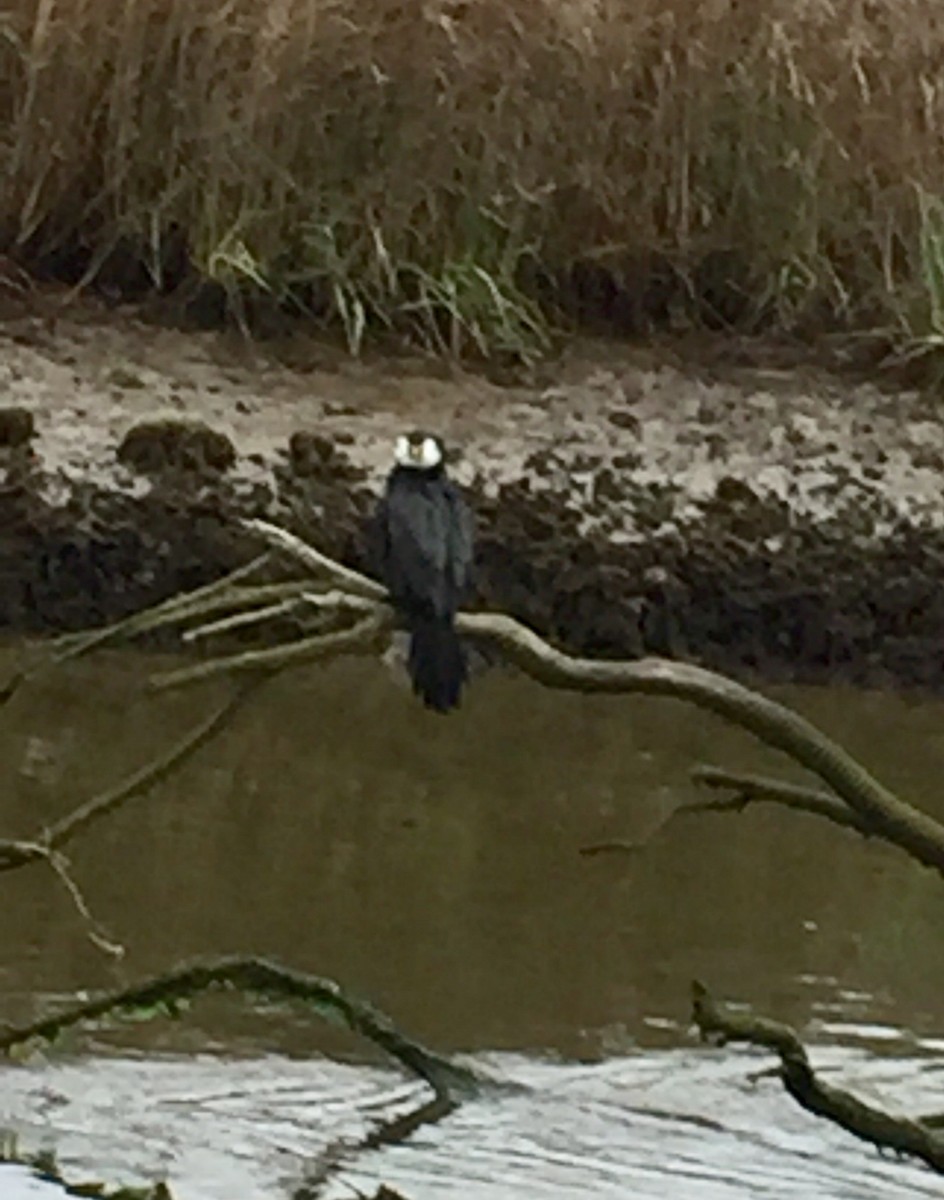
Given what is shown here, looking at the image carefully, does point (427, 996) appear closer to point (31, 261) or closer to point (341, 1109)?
point (341, 1109)

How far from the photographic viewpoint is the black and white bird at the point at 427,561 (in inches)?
67.3

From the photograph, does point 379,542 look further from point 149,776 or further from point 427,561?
point 149,776

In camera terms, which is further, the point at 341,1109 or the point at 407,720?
the point at 407,720

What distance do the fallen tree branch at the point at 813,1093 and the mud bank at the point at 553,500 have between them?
1.63m

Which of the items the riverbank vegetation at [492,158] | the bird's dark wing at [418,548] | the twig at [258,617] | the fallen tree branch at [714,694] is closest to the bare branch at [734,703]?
the fallen tree branch at [714,694]

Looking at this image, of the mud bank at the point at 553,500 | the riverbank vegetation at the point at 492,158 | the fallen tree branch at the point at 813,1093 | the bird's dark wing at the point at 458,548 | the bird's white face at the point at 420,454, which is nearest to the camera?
the fallen tree branch at the point at 813,1093

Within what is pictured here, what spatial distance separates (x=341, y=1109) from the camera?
1830 millimetres

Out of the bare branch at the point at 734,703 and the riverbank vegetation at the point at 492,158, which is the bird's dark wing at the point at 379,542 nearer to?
the bare branch at the point at 734,703

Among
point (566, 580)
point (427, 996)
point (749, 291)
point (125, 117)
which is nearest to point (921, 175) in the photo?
point (749, 291)

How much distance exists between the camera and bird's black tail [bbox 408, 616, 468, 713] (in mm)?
1690

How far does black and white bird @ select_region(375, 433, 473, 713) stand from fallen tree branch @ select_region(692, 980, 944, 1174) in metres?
0.30

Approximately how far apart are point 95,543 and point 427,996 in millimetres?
1215

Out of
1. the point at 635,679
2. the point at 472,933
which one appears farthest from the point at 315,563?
the point at 472,933

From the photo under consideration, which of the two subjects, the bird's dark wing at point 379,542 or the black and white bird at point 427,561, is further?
the bird's dark wing at point 379,542
